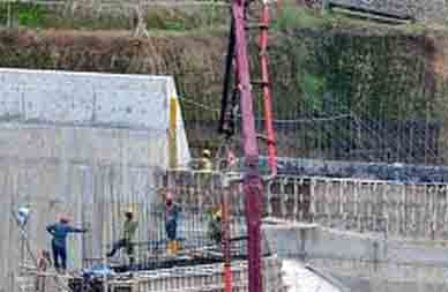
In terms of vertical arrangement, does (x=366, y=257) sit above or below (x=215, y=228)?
below

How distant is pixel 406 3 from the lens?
19.4 meters

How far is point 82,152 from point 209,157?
1.83m

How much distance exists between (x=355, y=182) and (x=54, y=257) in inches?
134

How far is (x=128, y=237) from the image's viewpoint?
12.0 metres

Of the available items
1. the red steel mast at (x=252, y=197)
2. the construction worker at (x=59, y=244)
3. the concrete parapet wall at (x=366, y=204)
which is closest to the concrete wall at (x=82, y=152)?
the construction worker at (x=59, y=244)

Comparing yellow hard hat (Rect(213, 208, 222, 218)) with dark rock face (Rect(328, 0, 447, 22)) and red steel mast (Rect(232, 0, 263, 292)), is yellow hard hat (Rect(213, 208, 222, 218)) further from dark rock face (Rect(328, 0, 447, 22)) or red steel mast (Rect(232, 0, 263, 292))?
dark rock face (Rect(328, 0, 447, 22))

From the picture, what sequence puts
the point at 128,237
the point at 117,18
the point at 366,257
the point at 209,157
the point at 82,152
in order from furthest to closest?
the point at 117,18 < the point at 209,157 < the point at 82,152 < the point at 366,257 < the point at 128,237

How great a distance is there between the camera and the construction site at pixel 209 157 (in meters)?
11.8

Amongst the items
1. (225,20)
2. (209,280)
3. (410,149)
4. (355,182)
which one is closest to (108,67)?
(225,20)

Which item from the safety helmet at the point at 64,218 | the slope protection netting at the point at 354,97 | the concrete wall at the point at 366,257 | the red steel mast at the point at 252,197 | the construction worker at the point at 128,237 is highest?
the slope protection netting at the point at 354,97

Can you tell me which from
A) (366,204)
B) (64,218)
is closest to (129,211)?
(64,218)

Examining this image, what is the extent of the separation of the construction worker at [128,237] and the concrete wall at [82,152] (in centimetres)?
55

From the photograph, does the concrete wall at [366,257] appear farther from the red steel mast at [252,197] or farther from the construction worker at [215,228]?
the red steel mast at [252,197]

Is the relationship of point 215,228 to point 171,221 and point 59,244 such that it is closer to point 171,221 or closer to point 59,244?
point 171,221
